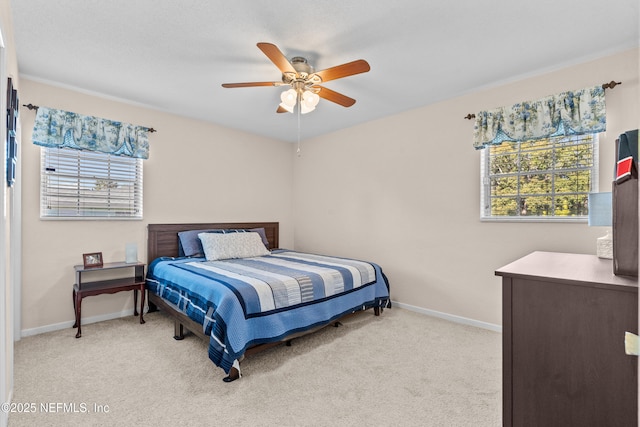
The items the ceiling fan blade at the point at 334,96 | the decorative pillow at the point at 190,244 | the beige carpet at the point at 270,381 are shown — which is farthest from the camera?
the decorative pillow at the point at 190,244

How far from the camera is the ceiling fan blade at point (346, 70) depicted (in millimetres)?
2150

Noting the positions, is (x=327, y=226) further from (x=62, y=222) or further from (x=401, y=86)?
(x=62, y=222)

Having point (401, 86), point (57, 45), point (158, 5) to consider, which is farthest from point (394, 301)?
point (57, 45)

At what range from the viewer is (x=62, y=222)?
3197 mm

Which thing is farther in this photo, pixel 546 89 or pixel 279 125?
pixel 279 125

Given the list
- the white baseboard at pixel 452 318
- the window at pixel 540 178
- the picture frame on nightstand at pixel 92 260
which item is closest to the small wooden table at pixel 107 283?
the picture frame on nightstand at pixel 92 260

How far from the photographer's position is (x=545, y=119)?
9.07 ft

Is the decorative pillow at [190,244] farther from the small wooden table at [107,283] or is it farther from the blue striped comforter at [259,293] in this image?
the small wooden table at [107,283]

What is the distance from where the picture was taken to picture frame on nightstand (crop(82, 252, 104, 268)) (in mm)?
3158

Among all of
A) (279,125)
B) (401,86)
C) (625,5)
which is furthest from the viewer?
(279,125)

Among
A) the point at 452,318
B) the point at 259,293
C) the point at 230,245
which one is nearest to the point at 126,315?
the point at 230,245

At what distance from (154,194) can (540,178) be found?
4.26 m

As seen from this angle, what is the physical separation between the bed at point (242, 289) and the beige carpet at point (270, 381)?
202 millimetres

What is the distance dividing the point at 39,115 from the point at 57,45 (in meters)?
0.93
